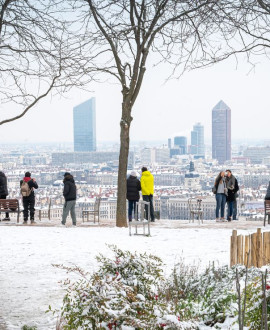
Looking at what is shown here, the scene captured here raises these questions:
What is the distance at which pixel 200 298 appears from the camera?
7.39 m

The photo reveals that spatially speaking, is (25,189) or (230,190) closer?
(25,189)

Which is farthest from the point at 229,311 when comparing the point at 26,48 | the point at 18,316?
the point at 26,48

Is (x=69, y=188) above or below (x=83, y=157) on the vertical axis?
below

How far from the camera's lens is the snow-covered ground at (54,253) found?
827 cm

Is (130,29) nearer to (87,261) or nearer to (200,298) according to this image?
(87,261)

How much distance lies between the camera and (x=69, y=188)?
1981cm

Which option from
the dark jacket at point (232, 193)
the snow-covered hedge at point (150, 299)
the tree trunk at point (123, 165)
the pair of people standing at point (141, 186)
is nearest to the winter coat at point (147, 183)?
the pair of people standing at point (141, 186)

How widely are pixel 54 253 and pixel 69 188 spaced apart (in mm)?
6893

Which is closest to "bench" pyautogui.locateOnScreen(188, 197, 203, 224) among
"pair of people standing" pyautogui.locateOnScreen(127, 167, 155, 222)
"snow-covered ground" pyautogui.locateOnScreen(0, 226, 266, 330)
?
"pair of people standing" pyautogui.locateOnScreen(127, 167, 155, 222)

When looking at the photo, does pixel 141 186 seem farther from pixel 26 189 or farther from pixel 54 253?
pixel 54 253

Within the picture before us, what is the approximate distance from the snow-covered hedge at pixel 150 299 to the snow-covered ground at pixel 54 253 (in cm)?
115

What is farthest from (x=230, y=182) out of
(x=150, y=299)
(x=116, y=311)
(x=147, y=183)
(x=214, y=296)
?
(x=116, y=311)

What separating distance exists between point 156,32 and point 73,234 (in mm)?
6596

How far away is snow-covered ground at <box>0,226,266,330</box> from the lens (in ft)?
27.1
